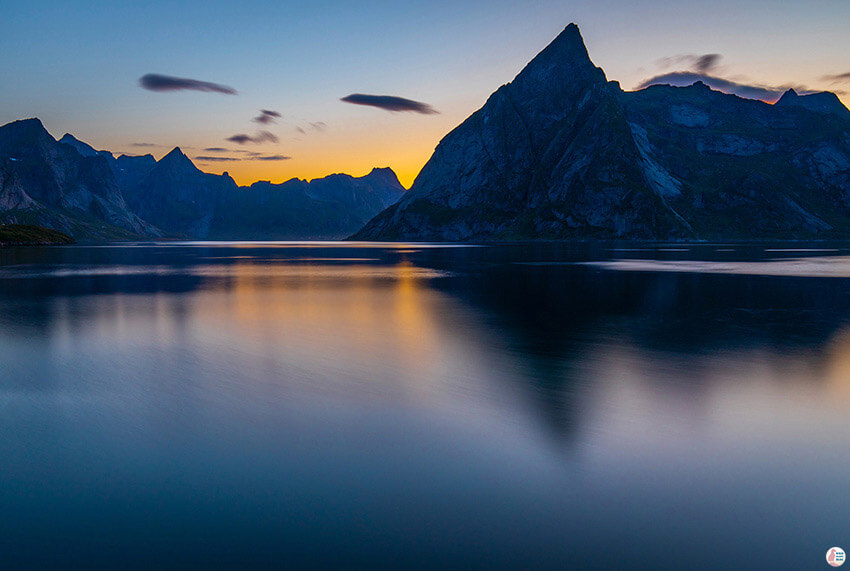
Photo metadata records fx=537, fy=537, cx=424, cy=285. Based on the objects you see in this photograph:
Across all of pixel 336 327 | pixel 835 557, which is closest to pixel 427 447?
pixel 835 557

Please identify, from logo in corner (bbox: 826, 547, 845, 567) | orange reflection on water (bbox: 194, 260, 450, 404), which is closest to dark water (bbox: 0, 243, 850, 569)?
logo in corner (bbox: 826, 547, 845, 567)

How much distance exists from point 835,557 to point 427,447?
787cm

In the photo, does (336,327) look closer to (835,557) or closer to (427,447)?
(427,447)

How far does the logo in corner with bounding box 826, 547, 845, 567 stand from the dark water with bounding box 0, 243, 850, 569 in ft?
0.40

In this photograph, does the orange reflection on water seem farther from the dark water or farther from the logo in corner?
the logo in corner

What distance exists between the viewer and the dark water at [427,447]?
8.84 metres

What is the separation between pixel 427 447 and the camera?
13023 millimetres

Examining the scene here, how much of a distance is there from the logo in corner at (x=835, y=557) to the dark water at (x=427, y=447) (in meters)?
0.12

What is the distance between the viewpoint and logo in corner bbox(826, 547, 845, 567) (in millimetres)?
8336

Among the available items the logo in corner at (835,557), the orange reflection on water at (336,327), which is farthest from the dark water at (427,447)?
the orange reflection on water at (336,327)

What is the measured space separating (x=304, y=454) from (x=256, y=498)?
7.48 ft

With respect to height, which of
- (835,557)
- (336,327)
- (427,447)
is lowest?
(835,557)

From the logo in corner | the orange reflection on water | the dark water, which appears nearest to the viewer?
the logo in corner

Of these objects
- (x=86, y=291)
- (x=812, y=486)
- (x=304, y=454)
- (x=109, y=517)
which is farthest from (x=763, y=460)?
(x=86, y=291)
